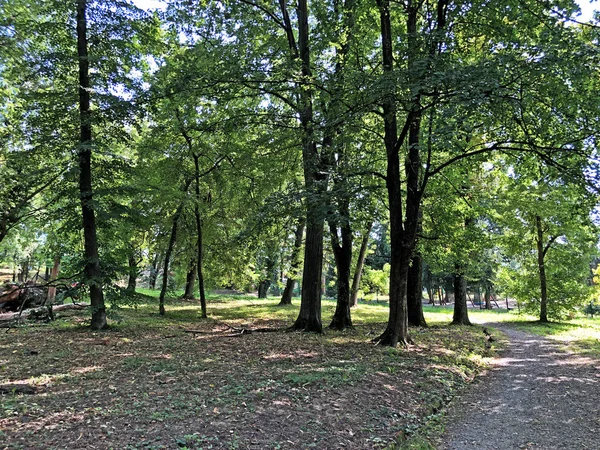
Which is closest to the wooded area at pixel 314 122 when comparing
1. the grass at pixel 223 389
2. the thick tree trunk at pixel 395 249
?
the thick tree trunk at pixel 395 249

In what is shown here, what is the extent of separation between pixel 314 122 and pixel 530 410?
675cm

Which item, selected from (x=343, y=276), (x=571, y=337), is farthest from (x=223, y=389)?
(x=571, y=337)

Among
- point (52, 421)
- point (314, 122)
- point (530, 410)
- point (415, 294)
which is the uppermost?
point (314, 122)

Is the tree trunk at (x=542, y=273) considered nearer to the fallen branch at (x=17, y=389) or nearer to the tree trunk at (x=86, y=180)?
the tree trunk at (x=86, y=180)

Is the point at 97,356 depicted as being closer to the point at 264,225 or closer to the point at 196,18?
the point at 264,225

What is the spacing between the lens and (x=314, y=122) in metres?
9.11

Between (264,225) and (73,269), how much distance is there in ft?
16.3

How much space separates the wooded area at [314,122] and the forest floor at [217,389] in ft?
5.44

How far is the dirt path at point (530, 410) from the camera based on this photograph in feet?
14.9

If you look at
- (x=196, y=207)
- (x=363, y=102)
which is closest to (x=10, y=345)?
(x=196, y=207)

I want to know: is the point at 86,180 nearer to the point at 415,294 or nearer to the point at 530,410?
the point at 530,410

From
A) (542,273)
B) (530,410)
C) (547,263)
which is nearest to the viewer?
(530,410)

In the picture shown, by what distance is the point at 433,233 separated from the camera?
12.5 m

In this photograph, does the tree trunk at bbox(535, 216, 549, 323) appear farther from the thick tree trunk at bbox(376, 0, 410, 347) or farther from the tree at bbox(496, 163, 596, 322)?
the thick tree trunk at bbox(376, 0, 410, 347)
